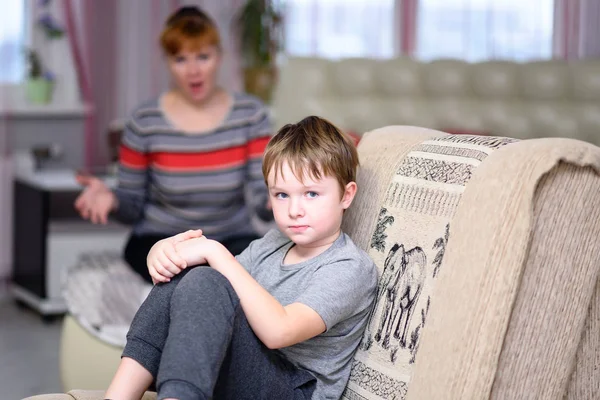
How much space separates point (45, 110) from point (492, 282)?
11.1 feet

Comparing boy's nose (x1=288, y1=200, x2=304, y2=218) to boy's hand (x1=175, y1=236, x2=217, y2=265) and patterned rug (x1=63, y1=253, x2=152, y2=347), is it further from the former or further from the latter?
patterned rug (x1=63, y1=253, x2=152, y2=347)

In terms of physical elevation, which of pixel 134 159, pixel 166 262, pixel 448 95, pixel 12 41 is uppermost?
pixel 12 41

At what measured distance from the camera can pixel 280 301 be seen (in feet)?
5.71

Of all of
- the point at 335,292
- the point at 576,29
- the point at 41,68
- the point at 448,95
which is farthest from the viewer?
the point at 41,68

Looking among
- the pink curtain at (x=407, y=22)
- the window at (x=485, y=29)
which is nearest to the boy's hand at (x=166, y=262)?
the window at (x=485, y=29)

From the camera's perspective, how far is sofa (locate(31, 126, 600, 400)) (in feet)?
4.87

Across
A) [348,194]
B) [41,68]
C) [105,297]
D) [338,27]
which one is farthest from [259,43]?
[348,194]

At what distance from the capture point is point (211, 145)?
2838mm

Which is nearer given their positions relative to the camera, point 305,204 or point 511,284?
point 511,284

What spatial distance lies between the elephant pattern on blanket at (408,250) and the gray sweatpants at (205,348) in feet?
0.44

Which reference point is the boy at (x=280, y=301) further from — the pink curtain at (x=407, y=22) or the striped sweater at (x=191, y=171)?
the pink curtain at (x=407, y=22)

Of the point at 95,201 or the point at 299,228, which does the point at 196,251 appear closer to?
the point at 299,228

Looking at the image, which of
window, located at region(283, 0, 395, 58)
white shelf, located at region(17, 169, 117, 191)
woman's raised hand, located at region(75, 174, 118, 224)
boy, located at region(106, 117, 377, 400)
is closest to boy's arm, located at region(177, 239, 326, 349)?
boy, located at region(106, 117, 377, 400)

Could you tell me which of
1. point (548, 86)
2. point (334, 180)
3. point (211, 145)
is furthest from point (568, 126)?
point (334, 180)
